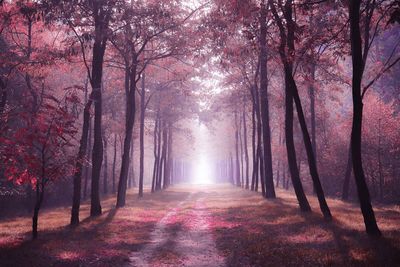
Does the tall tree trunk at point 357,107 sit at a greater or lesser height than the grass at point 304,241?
greater

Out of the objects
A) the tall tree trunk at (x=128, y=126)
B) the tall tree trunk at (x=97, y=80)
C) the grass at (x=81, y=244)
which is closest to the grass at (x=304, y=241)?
the grass at (x=81, y=244)

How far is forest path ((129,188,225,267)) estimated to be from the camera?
11141mm

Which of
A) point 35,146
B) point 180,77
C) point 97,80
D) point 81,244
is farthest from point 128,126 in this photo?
point 81,244

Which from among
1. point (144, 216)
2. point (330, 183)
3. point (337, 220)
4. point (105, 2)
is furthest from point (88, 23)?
point (330, 183)

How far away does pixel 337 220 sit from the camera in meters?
15.9

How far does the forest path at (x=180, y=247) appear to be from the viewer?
1114 cm

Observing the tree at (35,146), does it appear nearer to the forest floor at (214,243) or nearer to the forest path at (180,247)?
the forest floor at (214,243)

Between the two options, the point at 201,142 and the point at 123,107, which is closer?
the point at 123,107

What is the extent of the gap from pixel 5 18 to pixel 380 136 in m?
27.3

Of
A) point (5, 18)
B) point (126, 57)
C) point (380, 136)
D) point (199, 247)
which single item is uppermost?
point (5, 18)

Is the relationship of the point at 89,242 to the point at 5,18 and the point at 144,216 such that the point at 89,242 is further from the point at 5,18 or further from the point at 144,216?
the point at 5,18

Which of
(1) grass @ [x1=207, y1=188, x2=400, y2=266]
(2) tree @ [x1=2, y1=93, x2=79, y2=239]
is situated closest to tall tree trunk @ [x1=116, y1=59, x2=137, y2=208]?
(1) grass @ [x1=207, y1=188, x2=400, y2=266]

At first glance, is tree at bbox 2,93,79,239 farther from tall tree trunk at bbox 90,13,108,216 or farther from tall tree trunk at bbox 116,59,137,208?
tall tree trunk at bbox 116,59,137,208

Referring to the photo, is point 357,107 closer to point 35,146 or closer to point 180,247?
point 180,247
